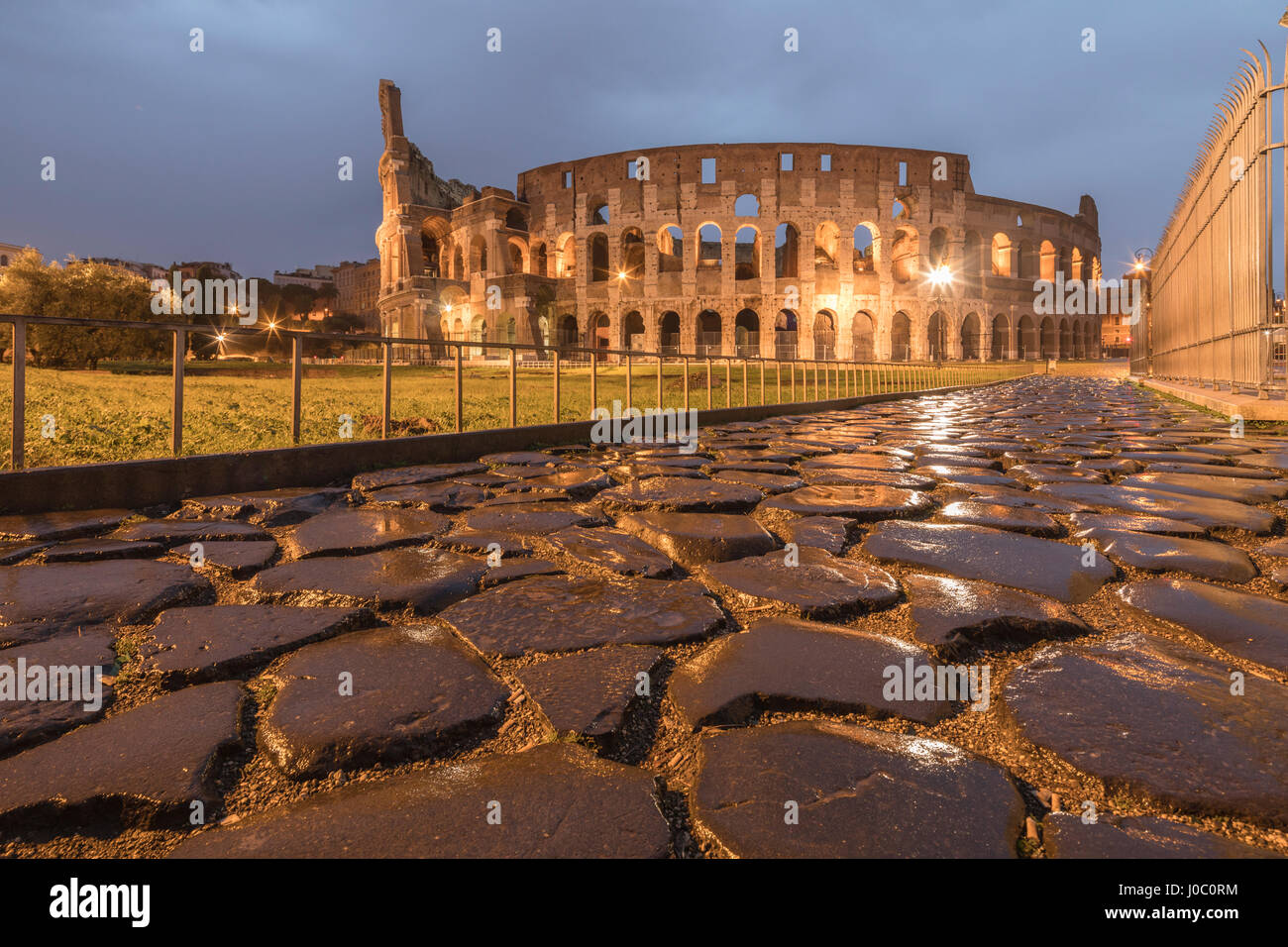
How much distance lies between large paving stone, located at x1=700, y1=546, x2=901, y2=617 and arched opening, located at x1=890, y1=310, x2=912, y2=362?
41106mm

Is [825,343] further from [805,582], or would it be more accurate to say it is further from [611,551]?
[805,582]

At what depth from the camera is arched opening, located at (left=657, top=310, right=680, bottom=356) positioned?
41.9 metres

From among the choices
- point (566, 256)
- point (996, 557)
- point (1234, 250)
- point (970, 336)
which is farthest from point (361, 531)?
Answer: point (970, 336)

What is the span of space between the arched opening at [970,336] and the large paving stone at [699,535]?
44.1m

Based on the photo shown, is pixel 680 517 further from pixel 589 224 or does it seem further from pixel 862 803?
pixel 589 224

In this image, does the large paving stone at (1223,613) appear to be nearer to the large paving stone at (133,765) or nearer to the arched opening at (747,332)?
the large paving stone at (133,765)

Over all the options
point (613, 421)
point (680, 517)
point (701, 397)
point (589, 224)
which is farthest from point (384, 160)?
point (680, 517)

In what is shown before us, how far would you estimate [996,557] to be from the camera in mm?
2193

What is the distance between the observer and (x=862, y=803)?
0.97 metres

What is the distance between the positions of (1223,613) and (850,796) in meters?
1.31

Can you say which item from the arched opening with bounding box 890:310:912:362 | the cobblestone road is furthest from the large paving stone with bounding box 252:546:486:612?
the arched opening with bounding box 890:310:912:362

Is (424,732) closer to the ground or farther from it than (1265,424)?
closer to the ground

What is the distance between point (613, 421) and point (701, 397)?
5.80m
